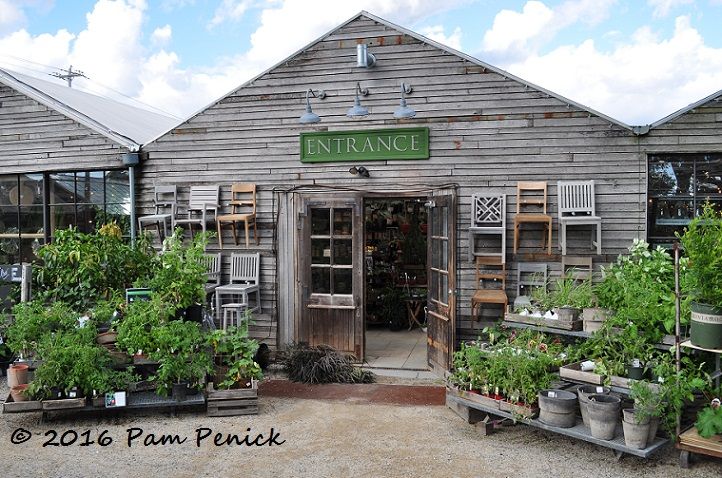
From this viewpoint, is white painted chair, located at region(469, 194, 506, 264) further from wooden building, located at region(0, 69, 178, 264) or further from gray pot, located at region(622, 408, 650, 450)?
wooden building, located at region(0, 69, 178, 264)

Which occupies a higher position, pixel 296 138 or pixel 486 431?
pixel 296 138

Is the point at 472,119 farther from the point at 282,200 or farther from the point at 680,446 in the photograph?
the point at 680,446

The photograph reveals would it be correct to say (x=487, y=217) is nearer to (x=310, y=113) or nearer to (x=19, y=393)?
(x=310, y=113)

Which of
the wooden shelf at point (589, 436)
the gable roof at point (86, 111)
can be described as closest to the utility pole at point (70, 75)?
the gable roof at point (86, 111)

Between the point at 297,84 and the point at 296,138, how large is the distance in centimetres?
74

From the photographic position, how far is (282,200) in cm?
919

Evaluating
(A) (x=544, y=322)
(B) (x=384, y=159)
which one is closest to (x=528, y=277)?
(A) (x=544, y=322)

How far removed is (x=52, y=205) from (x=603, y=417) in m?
8.49

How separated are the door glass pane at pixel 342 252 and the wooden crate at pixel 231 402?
253cm

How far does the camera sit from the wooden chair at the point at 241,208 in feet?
29.8

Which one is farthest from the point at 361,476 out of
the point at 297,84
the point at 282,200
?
the point at 297,84

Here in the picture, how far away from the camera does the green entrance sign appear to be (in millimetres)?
8734

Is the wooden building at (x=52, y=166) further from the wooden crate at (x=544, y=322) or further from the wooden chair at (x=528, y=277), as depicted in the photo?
the wooden crate at (x=544, y=322)

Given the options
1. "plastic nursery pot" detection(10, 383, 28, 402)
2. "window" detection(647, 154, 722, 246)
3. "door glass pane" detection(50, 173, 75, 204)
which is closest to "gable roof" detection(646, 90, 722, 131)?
"window" detection(647, 154, 722, 246)
